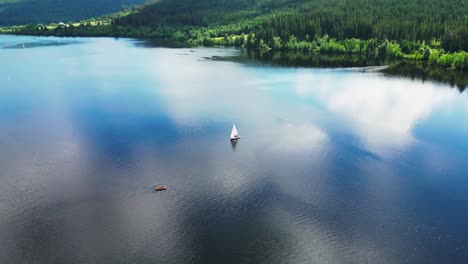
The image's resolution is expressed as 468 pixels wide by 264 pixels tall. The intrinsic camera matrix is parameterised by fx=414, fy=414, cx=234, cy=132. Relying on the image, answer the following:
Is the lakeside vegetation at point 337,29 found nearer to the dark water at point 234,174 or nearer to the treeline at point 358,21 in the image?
the treeline at point 358,21

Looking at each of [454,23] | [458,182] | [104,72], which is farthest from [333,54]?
[458,182]

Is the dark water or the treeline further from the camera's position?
the treeline

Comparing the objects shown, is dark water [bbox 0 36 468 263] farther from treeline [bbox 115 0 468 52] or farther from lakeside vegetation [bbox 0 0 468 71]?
treeline [bbox 115 0 468 52]

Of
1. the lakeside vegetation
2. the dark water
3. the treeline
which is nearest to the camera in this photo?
the dark water

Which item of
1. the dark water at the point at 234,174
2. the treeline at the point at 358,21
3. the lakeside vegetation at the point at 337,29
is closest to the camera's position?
the dark water at the point at 234,174

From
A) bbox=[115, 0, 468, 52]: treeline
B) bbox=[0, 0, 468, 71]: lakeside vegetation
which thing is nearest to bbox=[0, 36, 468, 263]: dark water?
bbox=[0, 0, 468, 71]: lakeside vegetation

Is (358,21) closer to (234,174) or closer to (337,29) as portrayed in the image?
(337,29)

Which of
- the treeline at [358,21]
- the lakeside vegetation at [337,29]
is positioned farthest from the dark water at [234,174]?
the treeline at [358,21]

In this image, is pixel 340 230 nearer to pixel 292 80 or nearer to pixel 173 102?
pixel 173 102
